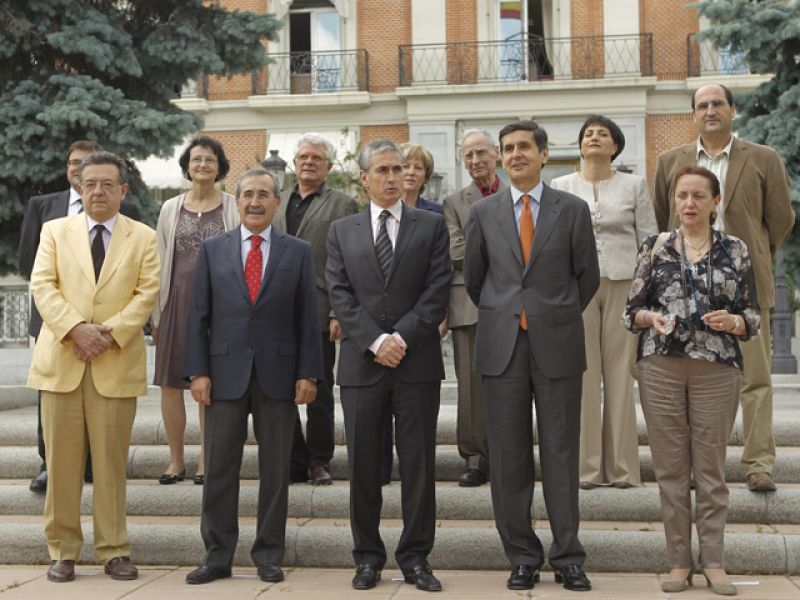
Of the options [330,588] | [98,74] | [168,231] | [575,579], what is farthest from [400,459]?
[98,74]

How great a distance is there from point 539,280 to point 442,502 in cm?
169

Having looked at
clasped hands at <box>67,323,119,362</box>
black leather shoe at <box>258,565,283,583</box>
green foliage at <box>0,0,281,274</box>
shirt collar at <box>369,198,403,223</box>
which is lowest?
black leather shoe at <box>258,565,283,583</box>

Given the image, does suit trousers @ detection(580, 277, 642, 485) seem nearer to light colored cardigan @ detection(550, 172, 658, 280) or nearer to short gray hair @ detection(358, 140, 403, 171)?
light colored cardigan @ detection(550, 172, 658, 280)

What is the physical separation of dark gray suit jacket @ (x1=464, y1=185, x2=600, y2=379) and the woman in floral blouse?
11.9 inches

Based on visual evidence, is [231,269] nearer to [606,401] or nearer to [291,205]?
[291,205]

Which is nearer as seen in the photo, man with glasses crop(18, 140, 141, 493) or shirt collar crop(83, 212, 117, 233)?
shirt collar crop(83, 212, 117, 233)

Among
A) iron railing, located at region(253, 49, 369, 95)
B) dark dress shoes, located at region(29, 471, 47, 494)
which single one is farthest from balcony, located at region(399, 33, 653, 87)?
dark dress shoes, located at region(29, 471, 47, 494)

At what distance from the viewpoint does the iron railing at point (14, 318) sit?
1579 cm

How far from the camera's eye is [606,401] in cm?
674

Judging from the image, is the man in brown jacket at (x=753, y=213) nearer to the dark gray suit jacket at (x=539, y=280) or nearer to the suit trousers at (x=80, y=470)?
the dark gray suit jacket at (x=539, y=280)

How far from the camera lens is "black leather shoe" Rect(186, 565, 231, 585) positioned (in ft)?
19.0

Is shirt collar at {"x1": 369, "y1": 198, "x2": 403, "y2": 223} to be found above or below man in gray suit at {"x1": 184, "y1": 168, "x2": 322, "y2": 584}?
above

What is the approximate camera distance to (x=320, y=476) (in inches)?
273

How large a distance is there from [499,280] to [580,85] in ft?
63.7
